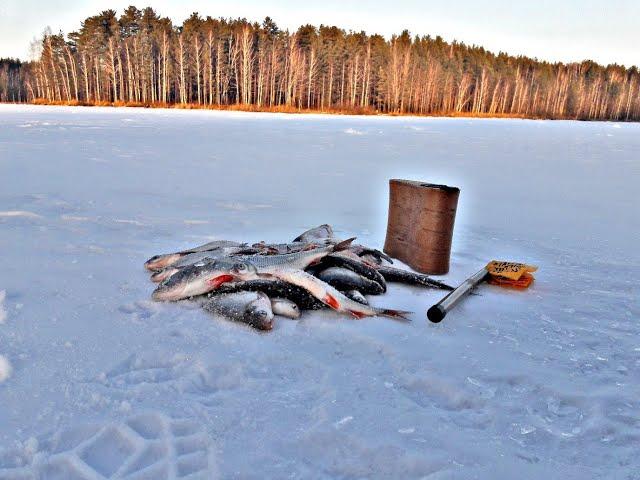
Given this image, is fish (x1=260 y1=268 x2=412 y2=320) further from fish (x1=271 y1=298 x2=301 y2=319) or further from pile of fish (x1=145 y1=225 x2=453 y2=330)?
fish (x1=271 y1=298 x2=301 y2=319)

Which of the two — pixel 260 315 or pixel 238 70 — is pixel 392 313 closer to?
pixel 260 315

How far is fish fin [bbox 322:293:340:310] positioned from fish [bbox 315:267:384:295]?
1.18 feet

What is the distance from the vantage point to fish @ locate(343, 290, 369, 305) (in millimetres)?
4227

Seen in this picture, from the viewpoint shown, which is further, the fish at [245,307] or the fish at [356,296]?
Answer: the fish at [356,296]

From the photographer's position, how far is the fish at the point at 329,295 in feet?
13.1

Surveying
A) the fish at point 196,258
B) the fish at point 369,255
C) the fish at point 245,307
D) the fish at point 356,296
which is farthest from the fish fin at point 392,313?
the fish at point 196,258

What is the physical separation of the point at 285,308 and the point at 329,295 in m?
0.37

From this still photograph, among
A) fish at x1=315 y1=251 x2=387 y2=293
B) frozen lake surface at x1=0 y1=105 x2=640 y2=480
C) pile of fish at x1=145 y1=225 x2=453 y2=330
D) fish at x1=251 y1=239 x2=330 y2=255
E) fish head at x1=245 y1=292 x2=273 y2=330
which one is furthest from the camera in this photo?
fish at x1=251 y1=239 x2=330 y2=255

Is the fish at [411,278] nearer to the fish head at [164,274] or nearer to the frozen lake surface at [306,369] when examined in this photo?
the frozen lake surface at [306,369]

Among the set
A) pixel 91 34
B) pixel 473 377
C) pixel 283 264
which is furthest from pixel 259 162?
pixel 91 34

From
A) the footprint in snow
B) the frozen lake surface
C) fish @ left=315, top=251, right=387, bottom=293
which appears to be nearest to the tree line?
the frozen lake surface

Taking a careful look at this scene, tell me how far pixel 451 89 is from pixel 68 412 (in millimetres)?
73904

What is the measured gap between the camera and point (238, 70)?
59875 millimetres

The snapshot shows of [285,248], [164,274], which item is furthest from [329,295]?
[164,274]
